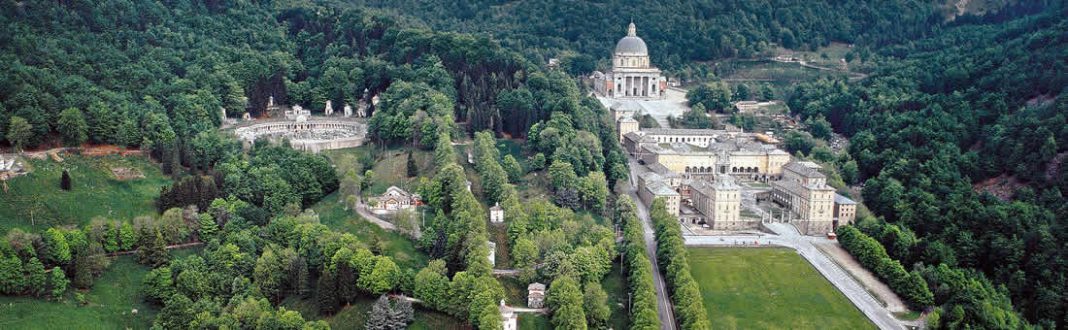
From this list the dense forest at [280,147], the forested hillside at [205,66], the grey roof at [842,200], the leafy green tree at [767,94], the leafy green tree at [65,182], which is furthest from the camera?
the leafy green tree at [767,94]

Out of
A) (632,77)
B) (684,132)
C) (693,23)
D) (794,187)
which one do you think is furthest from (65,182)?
(693,23)

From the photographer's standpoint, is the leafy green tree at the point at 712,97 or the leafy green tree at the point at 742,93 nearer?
the leafy green tree at the point at 712,97

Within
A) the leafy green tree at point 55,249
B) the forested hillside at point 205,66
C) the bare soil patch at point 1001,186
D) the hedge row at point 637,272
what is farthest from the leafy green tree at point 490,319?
the bare soil patch at point 1001,186

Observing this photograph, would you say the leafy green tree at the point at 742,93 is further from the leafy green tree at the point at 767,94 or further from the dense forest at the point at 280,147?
the dense forest at the point at 280,147

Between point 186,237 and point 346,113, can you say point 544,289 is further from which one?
point 346,113

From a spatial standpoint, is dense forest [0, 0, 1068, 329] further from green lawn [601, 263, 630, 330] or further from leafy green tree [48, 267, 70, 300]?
green lawn [601, 263, 630, 330]

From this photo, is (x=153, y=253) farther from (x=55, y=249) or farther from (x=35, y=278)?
(x=35, y=278)

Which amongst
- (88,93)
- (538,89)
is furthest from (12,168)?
(538,89)
